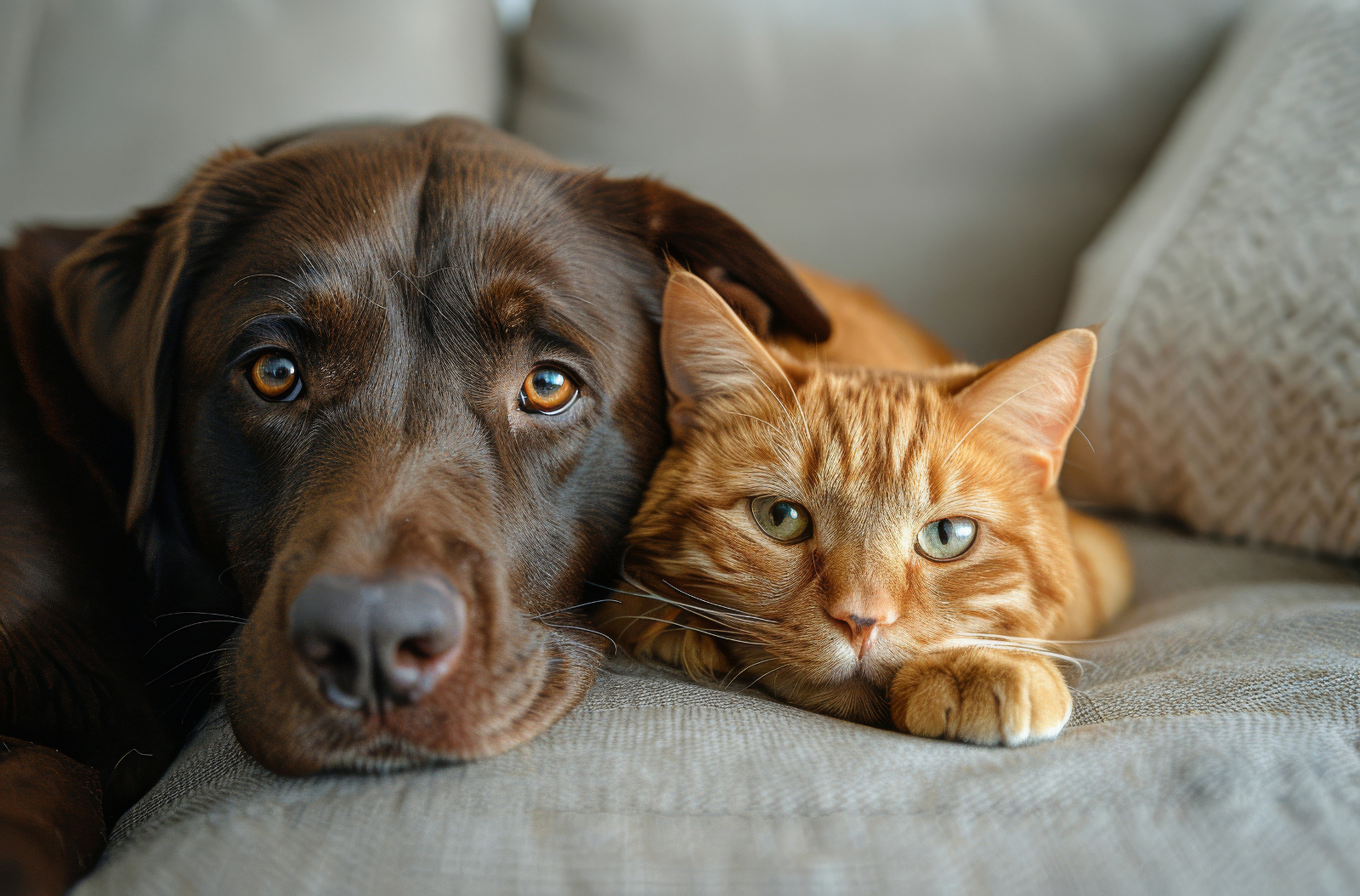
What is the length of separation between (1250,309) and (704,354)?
3.12 ft

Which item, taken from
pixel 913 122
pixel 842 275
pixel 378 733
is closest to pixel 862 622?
pixel 378 733

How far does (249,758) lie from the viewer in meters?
0.91

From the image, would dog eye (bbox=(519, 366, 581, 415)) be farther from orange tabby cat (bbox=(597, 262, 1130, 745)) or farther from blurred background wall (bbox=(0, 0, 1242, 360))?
blurred background wall (bbox=(0, 0, 1242, 360))

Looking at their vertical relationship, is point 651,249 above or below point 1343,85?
below

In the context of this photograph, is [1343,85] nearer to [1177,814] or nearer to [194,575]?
[1177,814]

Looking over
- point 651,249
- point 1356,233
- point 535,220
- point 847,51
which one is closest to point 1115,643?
point 1356,233

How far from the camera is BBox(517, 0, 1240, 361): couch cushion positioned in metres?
1.94

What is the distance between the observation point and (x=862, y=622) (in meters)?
1.01

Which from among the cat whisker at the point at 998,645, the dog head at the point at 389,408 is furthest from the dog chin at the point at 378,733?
the cat whisker at the point at 998,645

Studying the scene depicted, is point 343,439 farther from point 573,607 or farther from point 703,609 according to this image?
point 703,609

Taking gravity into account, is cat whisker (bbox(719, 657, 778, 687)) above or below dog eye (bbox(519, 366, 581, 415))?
below

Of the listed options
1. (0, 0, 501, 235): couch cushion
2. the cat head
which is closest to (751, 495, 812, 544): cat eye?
the cat head

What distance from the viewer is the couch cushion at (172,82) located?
2053 millimetres

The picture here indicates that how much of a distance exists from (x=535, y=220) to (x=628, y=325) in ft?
0.65
